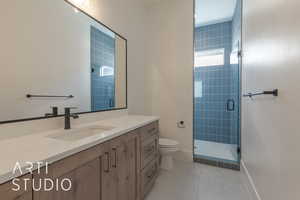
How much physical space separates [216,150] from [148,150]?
1.92m

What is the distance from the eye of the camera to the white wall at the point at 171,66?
267 centimetres

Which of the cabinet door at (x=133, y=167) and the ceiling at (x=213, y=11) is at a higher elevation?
the ceiling at (x=213, y=11)

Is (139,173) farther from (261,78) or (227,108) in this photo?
(227,108)

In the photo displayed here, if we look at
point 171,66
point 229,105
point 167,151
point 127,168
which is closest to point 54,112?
point 127,168

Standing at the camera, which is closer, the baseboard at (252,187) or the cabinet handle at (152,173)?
the baseboard at (252,187)

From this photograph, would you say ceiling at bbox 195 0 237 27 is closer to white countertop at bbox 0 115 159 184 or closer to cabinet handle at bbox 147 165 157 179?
cabinet handle at bbox 147 165 157 179

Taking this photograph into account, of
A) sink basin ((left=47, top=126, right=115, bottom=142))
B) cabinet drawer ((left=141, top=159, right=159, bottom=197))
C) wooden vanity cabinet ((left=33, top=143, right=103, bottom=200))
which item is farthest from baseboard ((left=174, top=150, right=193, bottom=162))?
wooden vanity cabinet ((left=33, top=143, right=103, bottom=200))

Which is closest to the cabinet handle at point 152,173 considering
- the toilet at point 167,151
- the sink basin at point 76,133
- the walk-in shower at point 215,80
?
the toilet at point 167,151

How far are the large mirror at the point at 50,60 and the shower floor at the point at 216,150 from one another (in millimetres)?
2035

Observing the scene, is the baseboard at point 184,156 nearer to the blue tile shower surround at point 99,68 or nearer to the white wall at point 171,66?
the white wall at point 171,66

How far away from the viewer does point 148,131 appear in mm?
1757

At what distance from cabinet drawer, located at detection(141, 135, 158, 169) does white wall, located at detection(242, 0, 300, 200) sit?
3.63 feet

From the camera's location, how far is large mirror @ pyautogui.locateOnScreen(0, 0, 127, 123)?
978mm

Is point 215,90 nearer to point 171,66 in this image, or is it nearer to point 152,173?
point 171,66
